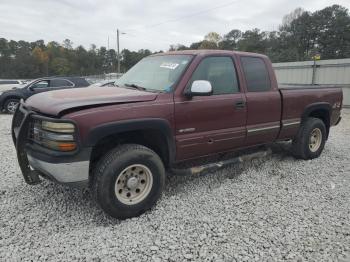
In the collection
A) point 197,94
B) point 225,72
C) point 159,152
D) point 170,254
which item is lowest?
point 170,254

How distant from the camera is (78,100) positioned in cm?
302

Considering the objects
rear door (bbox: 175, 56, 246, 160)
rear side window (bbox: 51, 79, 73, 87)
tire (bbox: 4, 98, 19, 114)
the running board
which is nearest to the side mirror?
rear door (bbox: 175, 56, 246, 160)

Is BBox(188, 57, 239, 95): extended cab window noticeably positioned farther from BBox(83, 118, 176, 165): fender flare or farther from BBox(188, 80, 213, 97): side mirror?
BBox(83, 118, 176, 165): fender flare

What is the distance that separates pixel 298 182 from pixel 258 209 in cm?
122

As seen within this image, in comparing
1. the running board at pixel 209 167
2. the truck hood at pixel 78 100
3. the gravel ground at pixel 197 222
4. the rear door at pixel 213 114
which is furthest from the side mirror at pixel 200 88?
the gravel ground at pixel 197 222

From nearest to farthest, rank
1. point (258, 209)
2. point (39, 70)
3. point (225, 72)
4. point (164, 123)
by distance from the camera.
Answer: point (164, 123)
point (258, 209)
point (225, 72)
point (39, 70)

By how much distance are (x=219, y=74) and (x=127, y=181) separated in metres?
1.91

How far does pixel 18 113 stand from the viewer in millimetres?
3619

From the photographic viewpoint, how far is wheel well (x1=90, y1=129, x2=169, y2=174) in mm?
3258

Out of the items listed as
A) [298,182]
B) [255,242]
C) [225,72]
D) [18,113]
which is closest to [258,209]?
[255,242]

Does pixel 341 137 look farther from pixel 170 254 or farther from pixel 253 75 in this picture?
pixel 170 254

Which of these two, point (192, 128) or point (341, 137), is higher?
point (192, 128)

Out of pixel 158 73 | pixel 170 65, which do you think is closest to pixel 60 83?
pixel 158 73

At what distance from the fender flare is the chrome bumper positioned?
234 mm
